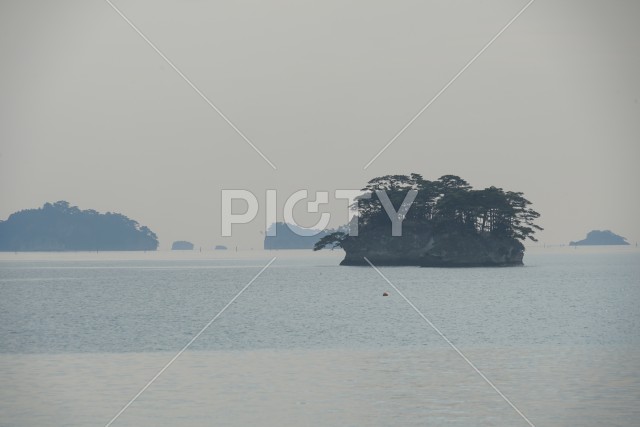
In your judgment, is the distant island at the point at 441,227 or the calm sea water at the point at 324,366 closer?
the calm sea water at the point at 324,366

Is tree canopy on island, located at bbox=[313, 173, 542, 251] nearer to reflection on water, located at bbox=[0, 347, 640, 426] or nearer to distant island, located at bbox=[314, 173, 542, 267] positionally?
distant island, located at bbox=[314, 173, 542, 267]

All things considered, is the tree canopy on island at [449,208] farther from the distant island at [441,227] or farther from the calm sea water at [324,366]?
the calm sea water at [324,366]

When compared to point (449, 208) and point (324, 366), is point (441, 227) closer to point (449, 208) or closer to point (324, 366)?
point (449, 208)

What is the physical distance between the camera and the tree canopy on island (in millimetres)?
171750

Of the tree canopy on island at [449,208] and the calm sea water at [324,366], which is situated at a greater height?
the tree canopy on island at [449,208]

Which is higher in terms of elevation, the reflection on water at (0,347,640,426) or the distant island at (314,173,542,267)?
the distant island at (314,173,542,267)

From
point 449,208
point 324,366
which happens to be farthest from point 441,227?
point 324,366

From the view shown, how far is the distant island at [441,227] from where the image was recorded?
172250mm

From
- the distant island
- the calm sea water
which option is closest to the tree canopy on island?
the distant island

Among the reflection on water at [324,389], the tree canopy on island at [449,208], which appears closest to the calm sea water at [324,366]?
the reflection on water at [324,389]

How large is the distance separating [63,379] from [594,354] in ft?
74.0

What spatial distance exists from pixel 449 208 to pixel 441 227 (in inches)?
156

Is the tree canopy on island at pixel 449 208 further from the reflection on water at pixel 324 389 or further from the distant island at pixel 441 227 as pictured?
the reflection on water at pixel 324 389

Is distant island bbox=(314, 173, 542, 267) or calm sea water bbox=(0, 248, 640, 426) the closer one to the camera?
calm sea water bbox=(0, 248, 640, 426)
